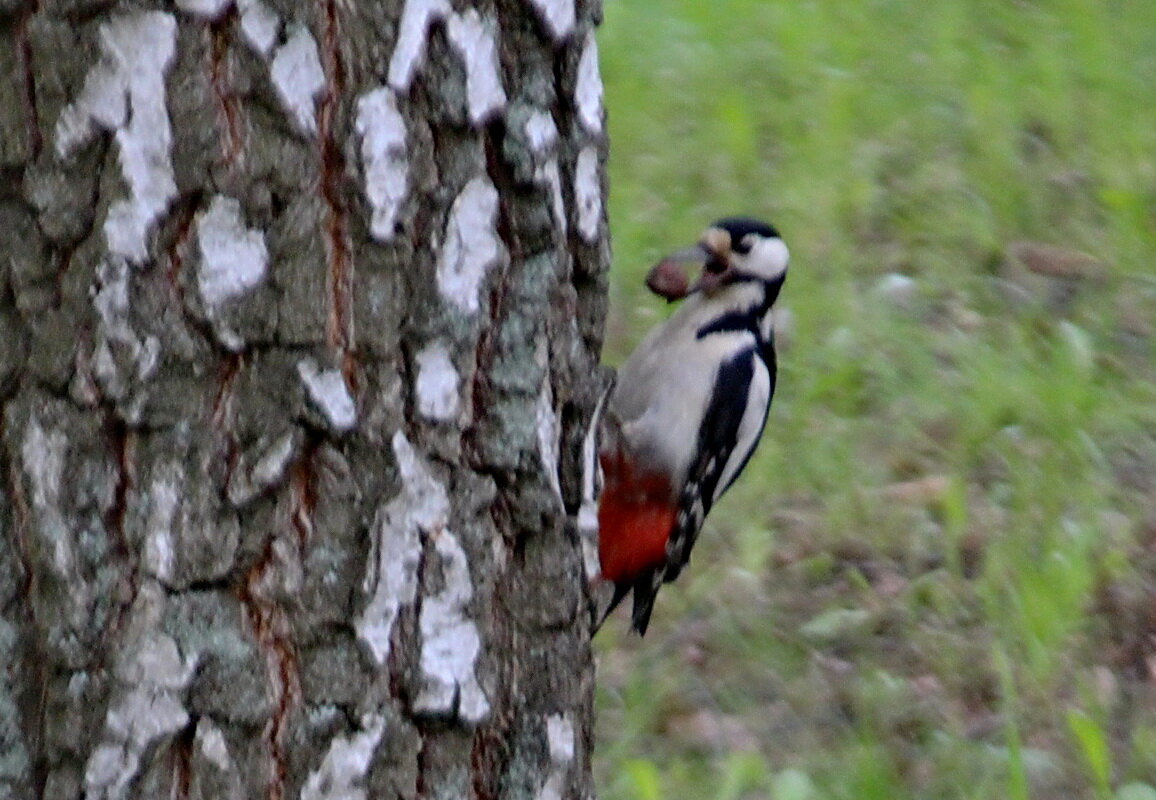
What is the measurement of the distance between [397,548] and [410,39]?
0.52 meters

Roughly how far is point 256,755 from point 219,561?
0.69ft

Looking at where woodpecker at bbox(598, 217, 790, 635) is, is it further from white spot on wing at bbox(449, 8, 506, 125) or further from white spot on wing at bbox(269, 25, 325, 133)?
white spot on wing at bbox(269, 25, 325, 133)

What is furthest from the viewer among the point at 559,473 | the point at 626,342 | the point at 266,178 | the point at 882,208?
the point at 882,208

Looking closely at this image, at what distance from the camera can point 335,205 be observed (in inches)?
71.2

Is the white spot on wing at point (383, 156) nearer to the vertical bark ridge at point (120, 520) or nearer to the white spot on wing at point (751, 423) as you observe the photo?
the vertical bark ridge at point (120, 520)

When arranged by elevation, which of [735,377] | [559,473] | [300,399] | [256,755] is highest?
[300,399]

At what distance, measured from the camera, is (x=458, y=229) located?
6.19 ft

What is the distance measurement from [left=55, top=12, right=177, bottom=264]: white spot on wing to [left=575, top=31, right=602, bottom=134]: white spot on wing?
47 cm

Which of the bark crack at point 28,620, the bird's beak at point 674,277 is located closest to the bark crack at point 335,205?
the bark crack at point 28,620

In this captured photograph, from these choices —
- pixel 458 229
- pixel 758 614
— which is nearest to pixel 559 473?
pixel 458 229

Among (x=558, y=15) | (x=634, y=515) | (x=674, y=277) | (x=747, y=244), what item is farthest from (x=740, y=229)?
(x=558, y=15)

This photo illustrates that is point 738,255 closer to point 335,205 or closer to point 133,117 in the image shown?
point 335,205

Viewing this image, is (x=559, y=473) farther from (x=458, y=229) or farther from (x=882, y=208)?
(x=882, y=208)

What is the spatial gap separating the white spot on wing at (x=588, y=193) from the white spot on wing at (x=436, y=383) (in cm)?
25
